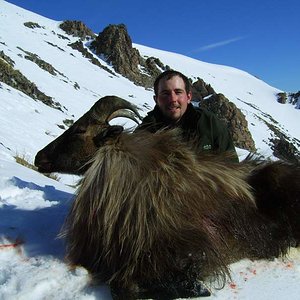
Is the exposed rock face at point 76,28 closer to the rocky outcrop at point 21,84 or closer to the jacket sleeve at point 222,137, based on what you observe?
the rocky outcrop at point 21,84

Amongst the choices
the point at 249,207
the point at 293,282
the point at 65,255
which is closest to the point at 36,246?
the point at 65,255

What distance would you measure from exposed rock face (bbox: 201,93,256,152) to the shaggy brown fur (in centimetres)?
3312

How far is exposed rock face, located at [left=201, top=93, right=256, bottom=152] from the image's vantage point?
37875 millimetres

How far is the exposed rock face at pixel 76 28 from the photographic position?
59353 millimetres

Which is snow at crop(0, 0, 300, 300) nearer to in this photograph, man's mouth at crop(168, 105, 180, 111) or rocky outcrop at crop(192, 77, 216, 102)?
man's mouth at crop(168, 105, 180, 111)

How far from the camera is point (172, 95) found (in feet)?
14.9

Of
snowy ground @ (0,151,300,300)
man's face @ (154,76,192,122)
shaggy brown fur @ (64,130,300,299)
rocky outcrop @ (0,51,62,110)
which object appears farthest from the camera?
rocky outcrop @ (0,51,62,110)

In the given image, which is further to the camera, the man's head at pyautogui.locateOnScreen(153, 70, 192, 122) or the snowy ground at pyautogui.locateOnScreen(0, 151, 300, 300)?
the man's head at pyautogui.locateOnScreen(153, 70, 192, 122)

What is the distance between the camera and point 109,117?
161 inches

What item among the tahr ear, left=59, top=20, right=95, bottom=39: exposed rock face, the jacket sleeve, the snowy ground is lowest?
the snowy ground

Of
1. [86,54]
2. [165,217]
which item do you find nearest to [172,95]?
[165,217]

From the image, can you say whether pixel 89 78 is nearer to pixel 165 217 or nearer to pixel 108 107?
pixel 108 107

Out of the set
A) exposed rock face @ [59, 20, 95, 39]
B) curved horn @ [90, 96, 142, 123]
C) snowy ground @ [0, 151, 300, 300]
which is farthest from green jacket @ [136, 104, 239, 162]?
exposed rock face @ [59, 20, 95, 39]

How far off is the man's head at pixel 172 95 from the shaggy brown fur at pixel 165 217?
2.52 ft
